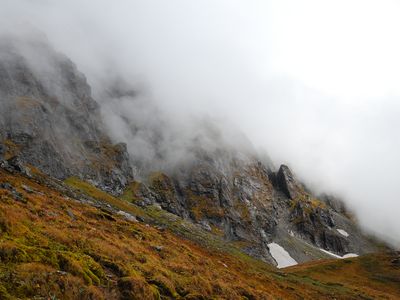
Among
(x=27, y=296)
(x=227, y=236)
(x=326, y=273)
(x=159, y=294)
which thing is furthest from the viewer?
(x=227, y=236)

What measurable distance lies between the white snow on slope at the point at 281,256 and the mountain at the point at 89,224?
707 millimetres

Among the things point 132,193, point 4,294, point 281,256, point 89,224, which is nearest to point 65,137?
point 132,193

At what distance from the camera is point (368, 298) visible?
69.0 meters

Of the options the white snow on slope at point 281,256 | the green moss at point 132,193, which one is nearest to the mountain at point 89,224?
the green moss at point 132,193

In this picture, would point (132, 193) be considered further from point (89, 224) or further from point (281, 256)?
point (89, 224)

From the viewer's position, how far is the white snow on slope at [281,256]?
173250 mm

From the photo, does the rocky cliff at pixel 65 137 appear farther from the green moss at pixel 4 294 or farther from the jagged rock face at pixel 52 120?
the green moss at pixel 4 294

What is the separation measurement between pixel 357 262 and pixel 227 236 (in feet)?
239

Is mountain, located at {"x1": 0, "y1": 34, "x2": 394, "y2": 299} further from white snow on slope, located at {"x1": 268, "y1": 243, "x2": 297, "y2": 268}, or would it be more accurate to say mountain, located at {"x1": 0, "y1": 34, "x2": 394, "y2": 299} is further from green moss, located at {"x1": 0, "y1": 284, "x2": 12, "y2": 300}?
white snow on slope, located at {"x1": 268, "y1": 243, "x2": 297, "y2": 268}

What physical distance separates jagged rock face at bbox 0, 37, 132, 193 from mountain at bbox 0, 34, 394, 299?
1.74 ft

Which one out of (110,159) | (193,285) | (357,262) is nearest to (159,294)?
(193,285)

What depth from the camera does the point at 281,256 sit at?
182 m

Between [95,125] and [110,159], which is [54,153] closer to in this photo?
[110,159]

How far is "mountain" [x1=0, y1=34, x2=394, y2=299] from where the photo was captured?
62.1 ft
